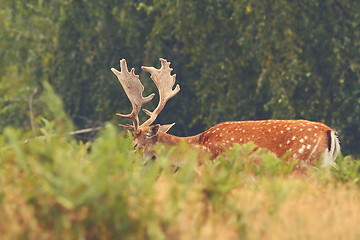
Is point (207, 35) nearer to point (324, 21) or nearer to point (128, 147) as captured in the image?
point (324, 21)

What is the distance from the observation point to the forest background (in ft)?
44.0

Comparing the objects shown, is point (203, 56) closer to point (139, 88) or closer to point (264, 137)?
point (139, 88)

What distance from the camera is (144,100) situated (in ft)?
30.0

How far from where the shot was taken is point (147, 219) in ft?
14.9

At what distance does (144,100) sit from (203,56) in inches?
221

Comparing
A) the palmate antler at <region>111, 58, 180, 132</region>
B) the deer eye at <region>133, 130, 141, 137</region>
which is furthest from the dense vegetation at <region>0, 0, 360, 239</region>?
the deer eye at <region>133, 130, 141, 137</region>

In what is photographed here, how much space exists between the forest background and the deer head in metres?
3.97

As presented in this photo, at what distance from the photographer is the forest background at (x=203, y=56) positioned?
13398 millimetres

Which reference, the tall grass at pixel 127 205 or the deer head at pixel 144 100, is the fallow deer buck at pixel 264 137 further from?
the tall grass at pixel 127 205

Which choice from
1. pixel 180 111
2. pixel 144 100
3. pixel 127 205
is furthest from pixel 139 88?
pixel 180 111

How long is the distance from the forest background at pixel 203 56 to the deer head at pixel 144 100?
156 inches

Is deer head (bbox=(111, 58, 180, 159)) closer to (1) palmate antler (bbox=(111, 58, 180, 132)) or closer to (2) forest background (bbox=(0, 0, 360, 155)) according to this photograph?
(1) palmate antler (bbox=(111, 58, 180, 132))

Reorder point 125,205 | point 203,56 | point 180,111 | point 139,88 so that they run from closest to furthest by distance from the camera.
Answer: point 125,205
point 139,88
point 203,56
point 180,111

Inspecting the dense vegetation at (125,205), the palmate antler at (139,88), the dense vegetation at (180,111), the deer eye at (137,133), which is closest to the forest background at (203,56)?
the dense vegetation at (180,111)
